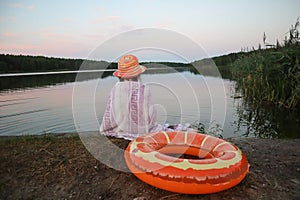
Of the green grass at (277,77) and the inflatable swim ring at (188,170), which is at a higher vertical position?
the green grass at (277,77)

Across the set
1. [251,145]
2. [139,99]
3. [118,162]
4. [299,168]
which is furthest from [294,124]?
[118,162]

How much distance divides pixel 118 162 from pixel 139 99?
3.13 feet

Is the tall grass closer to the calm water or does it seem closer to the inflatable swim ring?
the calm water

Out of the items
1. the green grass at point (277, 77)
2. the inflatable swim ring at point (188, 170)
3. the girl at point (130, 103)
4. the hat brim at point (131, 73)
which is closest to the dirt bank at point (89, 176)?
the inflatable swim ring at point (188, 170)

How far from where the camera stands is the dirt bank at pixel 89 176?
88.8 inches

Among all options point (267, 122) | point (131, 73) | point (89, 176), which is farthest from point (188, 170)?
point (267, 122)

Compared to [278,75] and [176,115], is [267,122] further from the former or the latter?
[176,115]

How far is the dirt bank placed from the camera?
2.26 m

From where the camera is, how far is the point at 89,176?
8.43ft

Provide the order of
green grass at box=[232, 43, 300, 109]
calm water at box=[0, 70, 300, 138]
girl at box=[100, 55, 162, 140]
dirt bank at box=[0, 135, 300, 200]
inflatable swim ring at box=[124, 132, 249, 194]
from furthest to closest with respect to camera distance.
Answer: green grass at box=[232, 43, 300, 109], calm water at box=[0, 70, 300, 138], girl at box=[100, 55, 162, 140], dirt bank at box=[0, 135, 300, 200], inflatable swim ring at box=[124, 132, 249, 194]

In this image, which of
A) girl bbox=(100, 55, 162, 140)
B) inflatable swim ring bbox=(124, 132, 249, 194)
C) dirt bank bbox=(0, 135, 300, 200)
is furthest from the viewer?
girl bbox=(100, 55, 162, 140)

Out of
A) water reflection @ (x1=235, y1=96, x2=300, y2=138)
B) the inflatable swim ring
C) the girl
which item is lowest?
water reflection @ (x1=235, y1=96, x2=300, y2=138)

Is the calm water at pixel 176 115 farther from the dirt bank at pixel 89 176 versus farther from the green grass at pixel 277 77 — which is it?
the dirt bank at pixel 89 176

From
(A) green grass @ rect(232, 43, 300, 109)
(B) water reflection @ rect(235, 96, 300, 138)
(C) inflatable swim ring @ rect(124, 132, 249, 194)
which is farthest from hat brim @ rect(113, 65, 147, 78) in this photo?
(A) green grass @ rect(232, 43, 300, 109)
